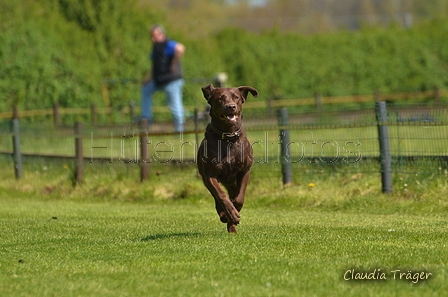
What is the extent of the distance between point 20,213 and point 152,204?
7.79 ft

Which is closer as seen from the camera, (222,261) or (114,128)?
(222,261)

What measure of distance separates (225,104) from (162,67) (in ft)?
36.0

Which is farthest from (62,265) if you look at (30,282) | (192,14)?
(192,14)

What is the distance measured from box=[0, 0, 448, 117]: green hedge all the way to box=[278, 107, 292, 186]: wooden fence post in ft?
40.8

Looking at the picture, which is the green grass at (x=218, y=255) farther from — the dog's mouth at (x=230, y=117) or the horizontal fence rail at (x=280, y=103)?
the horizontal fence rail at (x=280, y=103)

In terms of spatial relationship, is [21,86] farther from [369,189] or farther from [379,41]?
[379,41]

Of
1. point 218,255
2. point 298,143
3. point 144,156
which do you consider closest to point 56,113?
point 144,156

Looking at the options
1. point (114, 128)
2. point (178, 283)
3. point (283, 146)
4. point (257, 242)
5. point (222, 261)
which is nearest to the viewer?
point (178, 283)

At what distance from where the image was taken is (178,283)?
6.95 metres

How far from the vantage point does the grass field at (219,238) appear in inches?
272

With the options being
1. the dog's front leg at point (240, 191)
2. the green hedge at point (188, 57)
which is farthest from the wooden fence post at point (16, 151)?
the dog's front leg at point (240, 191)

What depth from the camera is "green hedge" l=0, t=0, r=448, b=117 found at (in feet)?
88.1

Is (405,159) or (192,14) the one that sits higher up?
(192,14)

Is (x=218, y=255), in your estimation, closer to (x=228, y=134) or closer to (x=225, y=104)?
(x=228, y=134)
